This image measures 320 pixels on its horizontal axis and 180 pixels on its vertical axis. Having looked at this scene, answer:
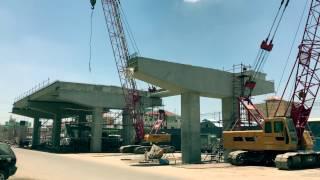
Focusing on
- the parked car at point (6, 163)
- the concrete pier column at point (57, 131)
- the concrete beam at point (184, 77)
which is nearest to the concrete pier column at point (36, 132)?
the concrete pier column at point (57, 131)

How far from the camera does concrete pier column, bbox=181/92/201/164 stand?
37969 mm

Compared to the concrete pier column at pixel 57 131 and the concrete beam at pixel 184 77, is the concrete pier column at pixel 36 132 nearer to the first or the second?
the concrete pier column at pixel 57 131

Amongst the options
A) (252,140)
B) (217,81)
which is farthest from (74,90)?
(252,140)

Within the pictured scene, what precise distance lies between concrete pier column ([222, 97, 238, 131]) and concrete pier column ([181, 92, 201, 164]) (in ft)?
12.9

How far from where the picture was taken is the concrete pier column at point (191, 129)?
3797 cm

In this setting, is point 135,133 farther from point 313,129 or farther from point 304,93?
point 304,93

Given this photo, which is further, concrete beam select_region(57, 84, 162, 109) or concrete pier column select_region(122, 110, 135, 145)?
concrete pier column select_region(122, 110, 135, 145)

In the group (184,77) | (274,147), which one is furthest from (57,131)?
(274,147)

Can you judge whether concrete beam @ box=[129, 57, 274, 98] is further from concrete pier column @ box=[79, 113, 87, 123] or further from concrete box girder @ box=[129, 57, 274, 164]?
concrete pier column @ box=[79, 113, 87, 123]

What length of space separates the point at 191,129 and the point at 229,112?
509 cm

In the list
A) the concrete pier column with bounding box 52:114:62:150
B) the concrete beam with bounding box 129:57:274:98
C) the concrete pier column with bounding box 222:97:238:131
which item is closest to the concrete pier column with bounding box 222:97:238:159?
the concrete pier column with bounding box 222:97:238:131

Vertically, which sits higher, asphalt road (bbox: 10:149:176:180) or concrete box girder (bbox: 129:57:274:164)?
concrete box girder (bbox: 129:57:274:164)

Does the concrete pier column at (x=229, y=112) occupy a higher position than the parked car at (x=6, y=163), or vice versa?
the concrete pier column at (x=229, y=112)

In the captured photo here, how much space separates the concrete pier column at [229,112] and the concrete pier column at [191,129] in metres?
3.92
